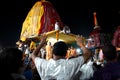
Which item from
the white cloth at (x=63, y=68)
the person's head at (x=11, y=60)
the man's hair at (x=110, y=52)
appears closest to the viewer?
the person's head at (x=11, y=60)

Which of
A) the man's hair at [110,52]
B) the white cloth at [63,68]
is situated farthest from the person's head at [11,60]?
the man's hair at [110,52]

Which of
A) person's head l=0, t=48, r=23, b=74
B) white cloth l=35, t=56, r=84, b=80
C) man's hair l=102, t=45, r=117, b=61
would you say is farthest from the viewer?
white cloth l=35, t=56, r=84, b=80

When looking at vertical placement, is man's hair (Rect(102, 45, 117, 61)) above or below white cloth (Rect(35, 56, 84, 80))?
above

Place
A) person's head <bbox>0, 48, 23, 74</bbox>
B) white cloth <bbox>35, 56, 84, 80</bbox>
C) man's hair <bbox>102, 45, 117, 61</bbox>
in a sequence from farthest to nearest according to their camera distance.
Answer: white cloth <bbox>35, 56, 84, 80</bbox>, man's hair <bbox>102, 45, 117, 61</bbox>, person's head <bbox>0, 48, 23, 74</bbox>

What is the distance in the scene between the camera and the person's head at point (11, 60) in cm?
238

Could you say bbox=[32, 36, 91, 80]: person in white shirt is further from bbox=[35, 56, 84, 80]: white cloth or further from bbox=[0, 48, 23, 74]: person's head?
bbox=[0, 48, 23, 74]: person's head

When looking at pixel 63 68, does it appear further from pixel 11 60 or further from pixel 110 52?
pixel 11 60

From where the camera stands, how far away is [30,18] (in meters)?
11.7

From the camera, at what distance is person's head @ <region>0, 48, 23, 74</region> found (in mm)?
2377

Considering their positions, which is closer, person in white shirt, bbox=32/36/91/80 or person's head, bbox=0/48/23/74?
person's head, bbox=0/48/23/74

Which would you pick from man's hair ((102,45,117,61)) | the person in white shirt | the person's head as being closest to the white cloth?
the person in white shirt

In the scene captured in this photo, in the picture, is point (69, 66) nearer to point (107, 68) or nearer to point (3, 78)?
point (107, 68)

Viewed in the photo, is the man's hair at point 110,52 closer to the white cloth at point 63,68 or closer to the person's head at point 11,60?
the white cloth at point 63,68

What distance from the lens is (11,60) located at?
7.89 feet
